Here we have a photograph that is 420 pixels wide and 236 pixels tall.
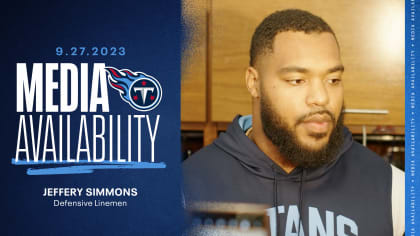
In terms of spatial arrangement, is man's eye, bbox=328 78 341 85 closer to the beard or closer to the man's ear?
the beard

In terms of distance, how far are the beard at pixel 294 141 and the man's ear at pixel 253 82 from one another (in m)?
0.03

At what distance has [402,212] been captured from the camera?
49.4 inches

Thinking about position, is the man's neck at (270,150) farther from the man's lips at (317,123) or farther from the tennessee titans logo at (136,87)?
A: the tennessee titans logo at (136,87)

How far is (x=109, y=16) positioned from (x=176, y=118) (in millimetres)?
309

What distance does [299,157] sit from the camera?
1.26 m

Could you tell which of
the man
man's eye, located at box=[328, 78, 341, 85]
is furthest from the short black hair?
man's eye, located at box=[328, 78, 341, 85]

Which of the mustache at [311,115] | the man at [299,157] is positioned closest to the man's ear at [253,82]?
the man at [299,157]

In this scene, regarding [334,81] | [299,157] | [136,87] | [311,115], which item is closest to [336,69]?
[334,81]

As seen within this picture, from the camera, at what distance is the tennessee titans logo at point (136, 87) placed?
1245mm

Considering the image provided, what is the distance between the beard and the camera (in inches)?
49.3

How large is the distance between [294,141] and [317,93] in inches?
5.3

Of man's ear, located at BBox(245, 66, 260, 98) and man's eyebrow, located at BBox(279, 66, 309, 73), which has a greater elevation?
man's eyebrow, located at BBox(279, 66, 309, 73)

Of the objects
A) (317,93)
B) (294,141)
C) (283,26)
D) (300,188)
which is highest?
(283,26)

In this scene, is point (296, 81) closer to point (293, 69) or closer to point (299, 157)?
point (293, 69)
